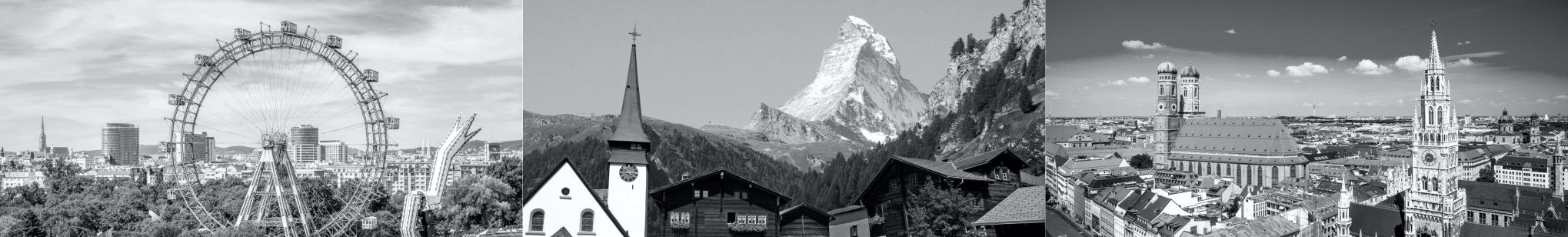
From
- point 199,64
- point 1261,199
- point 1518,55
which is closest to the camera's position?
point 1518,55

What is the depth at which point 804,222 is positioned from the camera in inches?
→ 246

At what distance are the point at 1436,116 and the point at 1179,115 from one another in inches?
90.3

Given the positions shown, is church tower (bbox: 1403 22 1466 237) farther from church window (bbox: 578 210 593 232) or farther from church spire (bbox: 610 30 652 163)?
church window (bbox: 578 210 593 232)

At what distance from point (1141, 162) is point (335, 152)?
38.1ft

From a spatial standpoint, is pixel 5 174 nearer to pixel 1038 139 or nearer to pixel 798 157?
pixel 798 157

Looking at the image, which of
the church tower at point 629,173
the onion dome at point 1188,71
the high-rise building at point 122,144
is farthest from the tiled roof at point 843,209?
the high-rise building at point 122,144

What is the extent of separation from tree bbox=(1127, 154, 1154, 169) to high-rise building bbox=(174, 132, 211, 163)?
33.9 ft

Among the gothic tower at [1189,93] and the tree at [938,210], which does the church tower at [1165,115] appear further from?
the tree at [938,210]

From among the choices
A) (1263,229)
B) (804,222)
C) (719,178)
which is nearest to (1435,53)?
(1263,229)

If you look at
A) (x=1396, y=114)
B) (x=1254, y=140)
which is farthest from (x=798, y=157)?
(x=1396, y=114)

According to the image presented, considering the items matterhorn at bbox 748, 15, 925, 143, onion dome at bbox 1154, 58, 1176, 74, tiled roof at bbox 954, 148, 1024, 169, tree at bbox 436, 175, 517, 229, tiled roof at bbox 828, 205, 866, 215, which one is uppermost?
onion dome at bbox 1154, 58, 1176, 74

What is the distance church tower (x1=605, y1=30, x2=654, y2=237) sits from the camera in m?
5.86

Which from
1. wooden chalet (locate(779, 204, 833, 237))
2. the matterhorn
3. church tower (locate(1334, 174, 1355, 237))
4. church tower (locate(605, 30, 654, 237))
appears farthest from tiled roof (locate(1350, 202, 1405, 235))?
church tower (locate(605, 30, 654, 237))

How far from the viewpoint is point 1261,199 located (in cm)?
832
